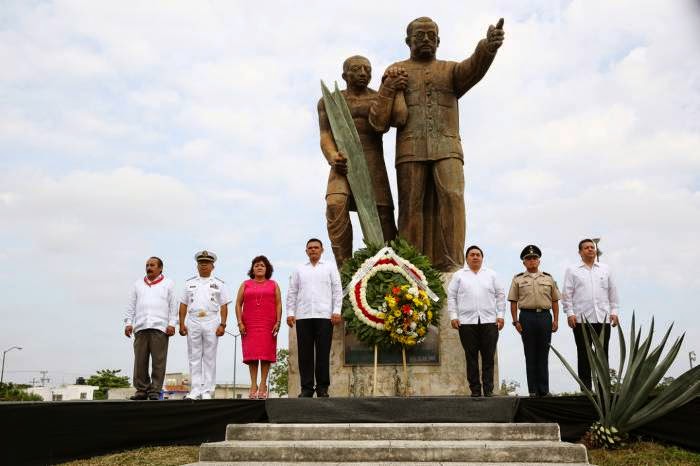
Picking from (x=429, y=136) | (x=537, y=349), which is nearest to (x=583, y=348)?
(x=537, y=349)

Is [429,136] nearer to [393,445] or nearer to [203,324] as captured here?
[203,324]

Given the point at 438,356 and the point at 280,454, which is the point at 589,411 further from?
the point at 280,454

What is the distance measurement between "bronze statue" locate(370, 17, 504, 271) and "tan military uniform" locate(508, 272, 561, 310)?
1.43 meters

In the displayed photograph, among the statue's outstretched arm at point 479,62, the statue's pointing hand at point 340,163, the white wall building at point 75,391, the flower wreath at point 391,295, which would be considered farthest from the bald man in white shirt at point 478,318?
the white wall building at point 75,391

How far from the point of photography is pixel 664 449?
233 inches

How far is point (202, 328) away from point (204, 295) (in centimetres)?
35

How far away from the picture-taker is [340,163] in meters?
8.73

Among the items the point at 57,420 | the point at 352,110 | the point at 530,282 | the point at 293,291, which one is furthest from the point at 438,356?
the point at 57,420

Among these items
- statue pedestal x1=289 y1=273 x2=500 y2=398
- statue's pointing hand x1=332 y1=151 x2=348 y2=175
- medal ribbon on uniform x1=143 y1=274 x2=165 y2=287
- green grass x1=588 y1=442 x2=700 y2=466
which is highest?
statue's pointing hand x1=332 y1=151 x2=348 y2=175

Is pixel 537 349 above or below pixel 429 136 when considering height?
below

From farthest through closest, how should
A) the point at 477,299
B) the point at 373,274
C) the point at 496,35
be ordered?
the point at 496,35 < the point at 373,274 < the point at 477,299

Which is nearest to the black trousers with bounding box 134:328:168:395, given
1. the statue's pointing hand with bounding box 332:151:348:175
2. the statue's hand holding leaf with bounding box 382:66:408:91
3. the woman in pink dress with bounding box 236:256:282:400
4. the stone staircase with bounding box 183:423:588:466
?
the woman in pink dress with bounding box 236:256:282:400

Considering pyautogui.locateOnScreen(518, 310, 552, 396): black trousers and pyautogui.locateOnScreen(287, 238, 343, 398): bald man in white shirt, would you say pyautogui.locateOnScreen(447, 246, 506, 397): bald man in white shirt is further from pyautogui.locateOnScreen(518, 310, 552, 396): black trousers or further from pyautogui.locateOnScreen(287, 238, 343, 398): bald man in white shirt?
pyautogui.locateOnScreen(287, 238, 343, 398): bald man in white shirt

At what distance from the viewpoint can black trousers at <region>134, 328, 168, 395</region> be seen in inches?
283
